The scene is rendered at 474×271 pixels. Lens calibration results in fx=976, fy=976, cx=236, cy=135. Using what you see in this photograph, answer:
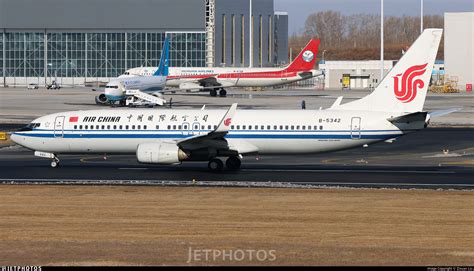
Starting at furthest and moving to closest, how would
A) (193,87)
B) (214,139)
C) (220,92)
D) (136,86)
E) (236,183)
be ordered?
(193,87) → (220,92) → (136,86) → (214,139) → (236,183)

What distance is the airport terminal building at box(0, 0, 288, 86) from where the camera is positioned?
160 metres

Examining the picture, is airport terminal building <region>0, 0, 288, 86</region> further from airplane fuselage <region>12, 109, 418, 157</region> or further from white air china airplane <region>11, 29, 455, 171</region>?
white air china airplane <region>11, 29, 455, 171</region>

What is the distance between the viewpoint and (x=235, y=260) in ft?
79.2

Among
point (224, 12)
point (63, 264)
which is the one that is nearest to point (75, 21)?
point (224, 12)

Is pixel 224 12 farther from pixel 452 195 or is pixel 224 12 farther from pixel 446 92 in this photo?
pixel 452 195

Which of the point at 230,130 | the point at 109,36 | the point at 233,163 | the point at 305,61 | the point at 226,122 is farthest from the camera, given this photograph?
the point at 109,36

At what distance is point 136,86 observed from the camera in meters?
111


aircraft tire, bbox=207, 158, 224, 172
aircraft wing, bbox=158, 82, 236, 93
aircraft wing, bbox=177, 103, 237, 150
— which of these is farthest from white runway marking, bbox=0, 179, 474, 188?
aircraft wing, bbox=158, 82, 236, 93

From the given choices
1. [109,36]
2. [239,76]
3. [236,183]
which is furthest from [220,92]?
[236,183]

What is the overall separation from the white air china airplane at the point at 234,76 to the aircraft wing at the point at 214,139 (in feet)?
263

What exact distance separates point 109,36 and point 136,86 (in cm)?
5398

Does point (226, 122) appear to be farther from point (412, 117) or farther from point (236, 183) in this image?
point (412, 117)

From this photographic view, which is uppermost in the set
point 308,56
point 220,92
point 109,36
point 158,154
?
point 109,36

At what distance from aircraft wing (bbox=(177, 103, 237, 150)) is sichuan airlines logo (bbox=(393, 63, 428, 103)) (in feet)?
26.3
